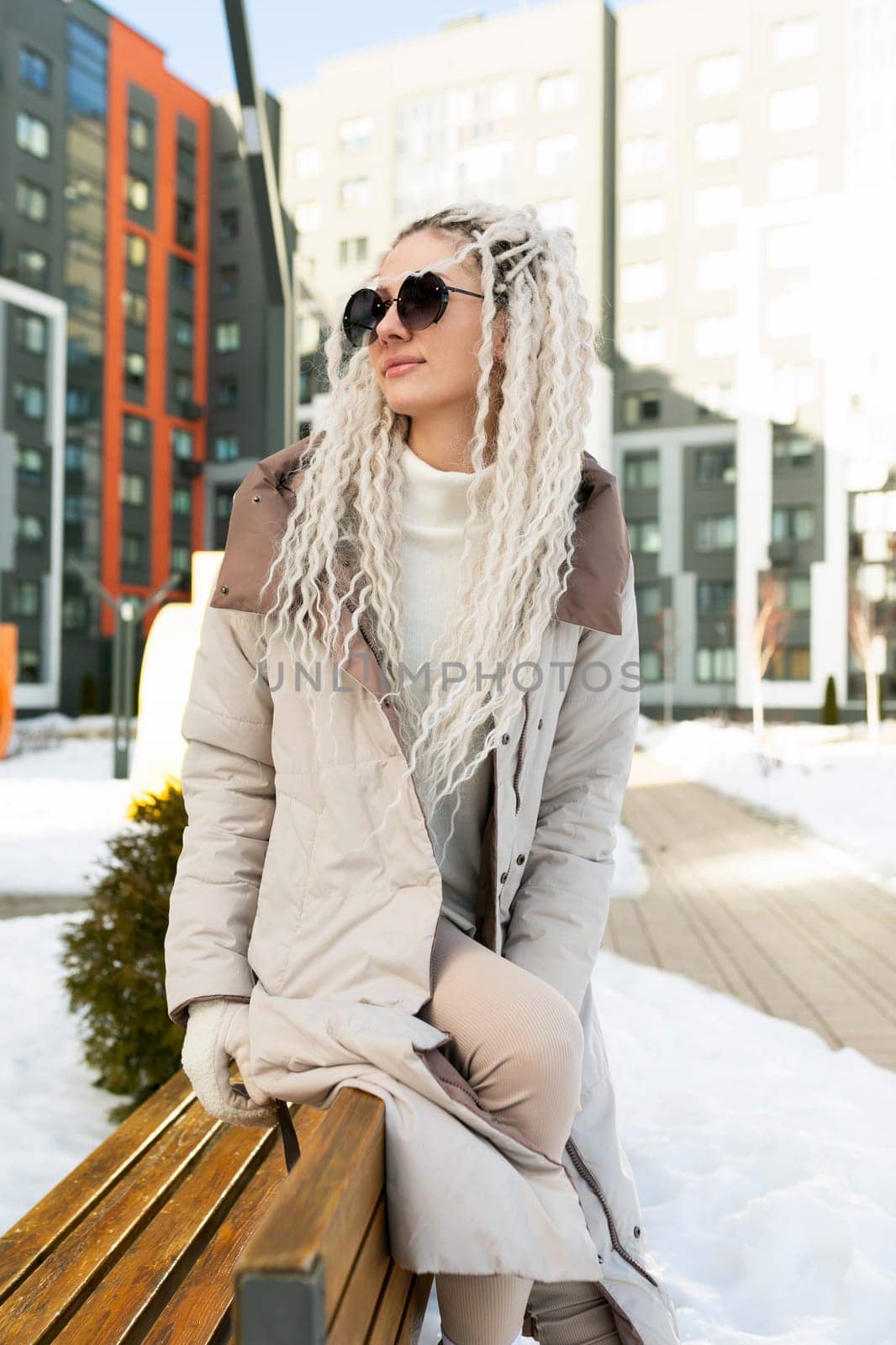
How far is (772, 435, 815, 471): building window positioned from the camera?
4141 centimetres

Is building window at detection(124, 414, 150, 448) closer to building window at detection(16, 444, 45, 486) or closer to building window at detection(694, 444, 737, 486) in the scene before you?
building window at detection(16, 444, 45, 486)

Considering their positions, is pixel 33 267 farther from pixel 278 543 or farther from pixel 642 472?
pixel 278 543

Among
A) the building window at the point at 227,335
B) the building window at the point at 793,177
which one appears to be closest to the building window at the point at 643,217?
the building window at the point at 793,177

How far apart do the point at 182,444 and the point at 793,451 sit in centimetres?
2522

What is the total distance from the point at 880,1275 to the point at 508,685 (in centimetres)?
175

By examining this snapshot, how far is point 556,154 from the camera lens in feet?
146

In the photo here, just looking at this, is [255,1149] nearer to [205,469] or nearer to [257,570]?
[257,570]

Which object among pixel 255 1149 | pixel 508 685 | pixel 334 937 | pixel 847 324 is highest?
pixel 847 324

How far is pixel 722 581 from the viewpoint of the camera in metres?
43.4

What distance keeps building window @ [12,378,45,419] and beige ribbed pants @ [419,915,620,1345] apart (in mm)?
40970

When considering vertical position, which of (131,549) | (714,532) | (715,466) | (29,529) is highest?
(715,466)

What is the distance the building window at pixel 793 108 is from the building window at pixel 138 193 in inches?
963

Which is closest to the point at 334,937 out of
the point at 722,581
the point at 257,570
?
the point at 257,570

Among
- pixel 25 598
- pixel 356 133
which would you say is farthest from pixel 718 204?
pixel 25 598
